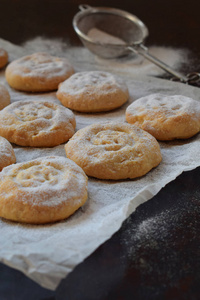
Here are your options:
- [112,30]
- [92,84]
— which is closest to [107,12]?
Result: [112,30]

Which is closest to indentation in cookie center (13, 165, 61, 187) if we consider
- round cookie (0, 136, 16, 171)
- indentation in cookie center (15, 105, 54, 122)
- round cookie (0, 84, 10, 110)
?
round cookie (0, 136, 16, 171)

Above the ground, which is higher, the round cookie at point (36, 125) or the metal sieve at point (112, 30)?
the metal sieve at point (112, 30)

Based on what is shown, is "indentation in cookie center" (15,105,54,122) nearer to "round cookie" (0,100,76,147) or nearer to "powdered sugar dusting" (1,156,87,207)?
"round cookie" (0,100,76,147)

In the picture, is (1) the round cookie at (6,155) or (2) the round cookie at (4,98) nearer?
(1) the round cookie at (6,155)

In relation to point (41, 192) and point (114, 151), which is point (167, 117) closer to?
point (114, 151)

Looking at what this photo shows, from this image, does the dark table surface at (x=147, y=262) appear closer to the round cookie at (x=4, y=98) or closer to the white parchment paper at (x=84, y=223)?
the white parchment paper at (x=84, y=223)

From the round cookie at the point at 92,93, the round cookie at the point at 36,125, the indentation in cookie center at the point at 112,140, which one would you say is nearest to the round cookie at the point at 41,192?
the indentation in cookie center at the point at 112,140
